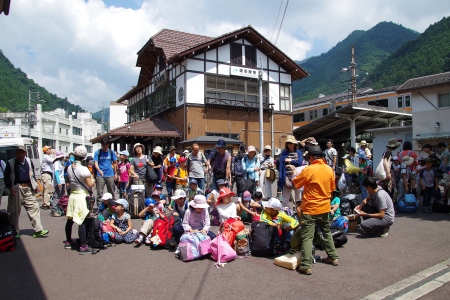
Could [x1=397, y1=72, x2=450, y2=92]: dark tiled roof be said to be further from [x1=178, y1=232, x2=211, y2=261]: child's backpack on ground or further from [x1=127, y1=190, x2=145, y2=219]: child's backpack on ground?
[x1=178, y1=232, x2=211, y2=261]: child's backpack on ground

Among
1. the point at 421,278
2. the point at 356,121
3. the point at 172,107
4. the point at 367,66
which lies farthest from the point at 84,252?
the point at 367,66

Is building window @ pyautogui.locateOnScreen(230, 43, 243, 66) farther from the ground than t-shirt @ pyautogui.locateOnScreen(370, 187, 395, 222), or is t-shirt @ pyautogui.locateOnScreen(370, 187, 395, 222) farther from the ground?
building window @ pyautogui.locateOnScreen(230, 43, 243, 66)

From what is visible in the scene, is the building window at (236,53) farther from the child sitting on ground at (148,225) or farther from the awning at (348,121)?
the child sitting on ground at (148,225)

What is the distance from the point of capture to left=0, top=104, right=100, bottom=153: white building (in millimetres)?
44903

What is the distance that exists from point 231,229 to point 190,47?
16511 millimetres

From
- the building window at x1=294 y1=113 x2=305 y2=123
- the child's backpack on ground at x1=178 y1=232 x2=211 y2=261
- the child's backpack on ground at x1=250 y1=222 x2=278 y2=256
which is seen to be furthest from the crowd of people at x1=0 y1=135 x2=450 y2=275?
the building window at x1=294 y1=113 x2=305 y2=123

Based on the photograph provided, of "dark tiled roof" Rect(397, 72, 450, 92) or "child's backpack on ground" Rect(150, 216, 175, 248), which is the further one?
"dark tiled roof" Rect(397, 72, 450, 92)

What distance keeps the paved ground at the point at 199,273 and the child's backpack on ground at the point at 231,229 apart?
0.40m

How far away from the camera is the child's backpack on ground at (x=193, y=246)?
491cm

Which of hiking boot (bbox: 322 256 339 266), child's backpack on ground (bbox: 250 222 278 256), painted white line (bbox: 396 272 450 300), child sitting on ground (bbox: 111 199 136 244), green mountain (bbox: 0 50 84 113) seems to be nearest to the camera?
painted white line (bbox: 396 272 450 300)

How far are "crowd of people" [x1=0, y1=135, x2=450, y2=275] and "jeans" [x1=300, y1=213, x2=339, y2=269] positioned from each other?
0.5 inches

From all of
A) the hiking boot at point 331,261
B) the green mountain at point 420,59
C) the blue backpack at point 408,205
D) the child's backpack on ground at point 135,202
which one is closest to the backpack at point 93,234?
the child's backpack on ground at point 135,202

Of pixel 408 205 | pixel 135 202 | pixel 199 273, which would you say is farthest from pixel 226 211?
pixel 408 205

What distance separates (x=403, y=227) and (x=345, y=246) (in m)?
2.01
